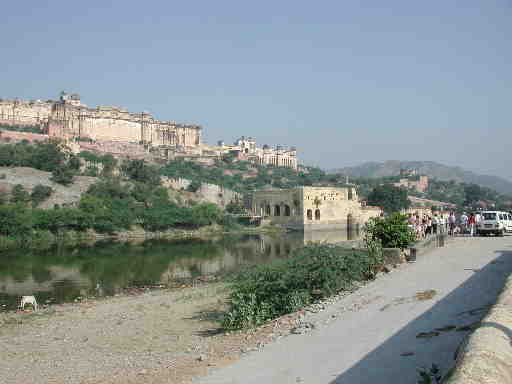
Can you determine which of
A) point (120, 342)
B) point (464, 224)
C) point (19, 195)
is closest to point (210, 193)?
point (19, 195)

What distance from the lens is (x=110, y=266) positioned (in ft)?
77.4

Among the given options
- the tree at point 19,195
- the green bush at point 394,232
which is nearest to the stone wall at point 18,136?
the tree at point 19,195

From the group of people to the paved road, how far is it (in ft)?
25.5

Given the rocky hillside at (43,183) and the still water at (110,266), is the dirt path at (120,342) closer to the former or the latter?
the still water at (110,266)

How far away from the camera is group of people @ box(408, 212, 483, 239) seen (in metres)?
17.3

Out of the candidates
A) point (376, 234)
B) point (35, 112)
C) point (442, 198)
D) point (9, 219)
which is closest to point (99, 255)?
point (9, 219)

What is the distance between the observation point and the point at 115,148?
80.6 meters

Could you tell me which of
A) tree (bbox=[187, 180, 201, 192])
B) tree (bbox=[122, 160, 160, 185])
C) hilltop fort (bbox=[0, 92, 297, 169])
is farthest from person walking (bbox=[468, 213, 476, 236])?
hilltop fort (bbox=[0, 92, 297, 169])

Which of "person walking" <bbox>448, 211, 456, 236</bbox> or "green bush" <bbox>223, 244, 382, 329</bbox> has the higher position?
"person walking" <bbox>448, 211, 456, 236</bbox>

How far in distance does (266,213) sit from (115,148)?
34423mm

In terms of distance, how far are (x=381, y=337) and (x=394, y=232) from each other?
685 centimetres

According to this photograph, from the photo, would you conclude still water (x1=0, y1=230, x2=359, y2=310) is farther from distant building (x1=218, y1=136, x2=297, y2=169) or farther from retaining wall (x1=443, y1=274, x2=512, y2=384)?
distant building (x1=218, y1=136, x2=297, y2=169)

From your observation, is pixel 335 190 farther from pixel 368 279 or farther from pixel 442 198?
pixel 442 198

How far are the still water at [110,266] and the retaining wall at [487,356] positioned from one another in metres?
12.8
